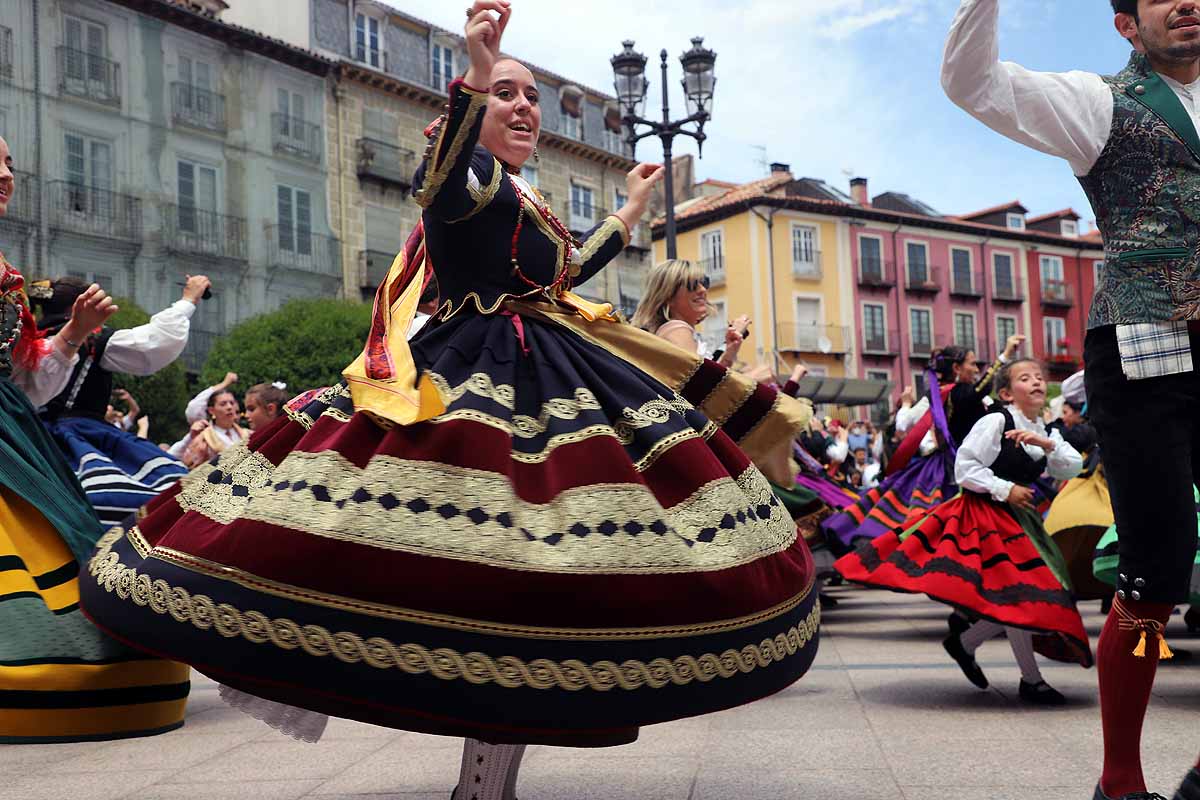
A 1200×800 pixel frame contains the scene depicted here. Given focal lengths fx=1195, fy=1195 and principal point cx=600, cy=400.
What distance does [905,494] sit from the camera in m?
8.80

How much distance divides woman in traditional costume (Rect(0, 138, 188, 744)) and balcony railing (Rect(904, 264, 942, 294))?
43300 mm

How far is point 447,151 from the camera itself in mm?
2965

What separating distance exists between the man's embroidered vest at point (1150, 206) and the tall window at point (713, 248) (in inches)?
1571

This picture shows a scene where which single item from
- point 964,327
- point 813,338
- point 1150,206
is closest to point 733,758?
point 1150,206

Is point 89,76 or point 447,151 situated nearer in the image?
point 447,151

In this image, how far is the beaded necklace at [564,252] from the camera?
10.6 ft

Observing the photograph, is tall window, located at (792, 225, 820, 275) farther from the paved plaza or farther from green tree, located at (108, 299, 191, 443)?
the paved plaza

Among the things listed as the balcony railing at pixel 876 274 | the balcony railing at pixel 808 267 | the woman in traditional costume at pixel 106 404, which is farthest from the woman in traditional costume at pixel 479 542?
the balcony railing at pixel 876 274

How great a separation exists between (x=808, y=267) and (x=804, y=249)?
69 centimetres

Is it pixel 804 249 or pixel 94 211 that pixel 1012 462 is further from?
pixel 804 249

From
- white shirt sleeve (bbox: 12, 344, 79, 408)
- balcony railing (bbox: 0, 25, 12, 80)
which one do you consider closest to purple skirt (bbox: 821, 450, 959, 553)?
white shirt sleeve (bbox: 12, 344, 79, 408)

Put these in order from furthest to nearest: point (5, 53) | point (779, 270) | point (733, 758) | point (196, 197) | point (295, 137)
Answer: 1. point (779, 270)
2. point (295, 137)
3. point (196, 197)
4. point (5, 53)
5. point (733, 758)

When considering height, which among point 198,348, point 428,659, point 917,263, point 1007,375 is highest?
point 917,263

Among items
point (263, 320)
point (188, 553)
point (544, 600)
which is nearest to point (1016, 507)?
point (544, 600)
